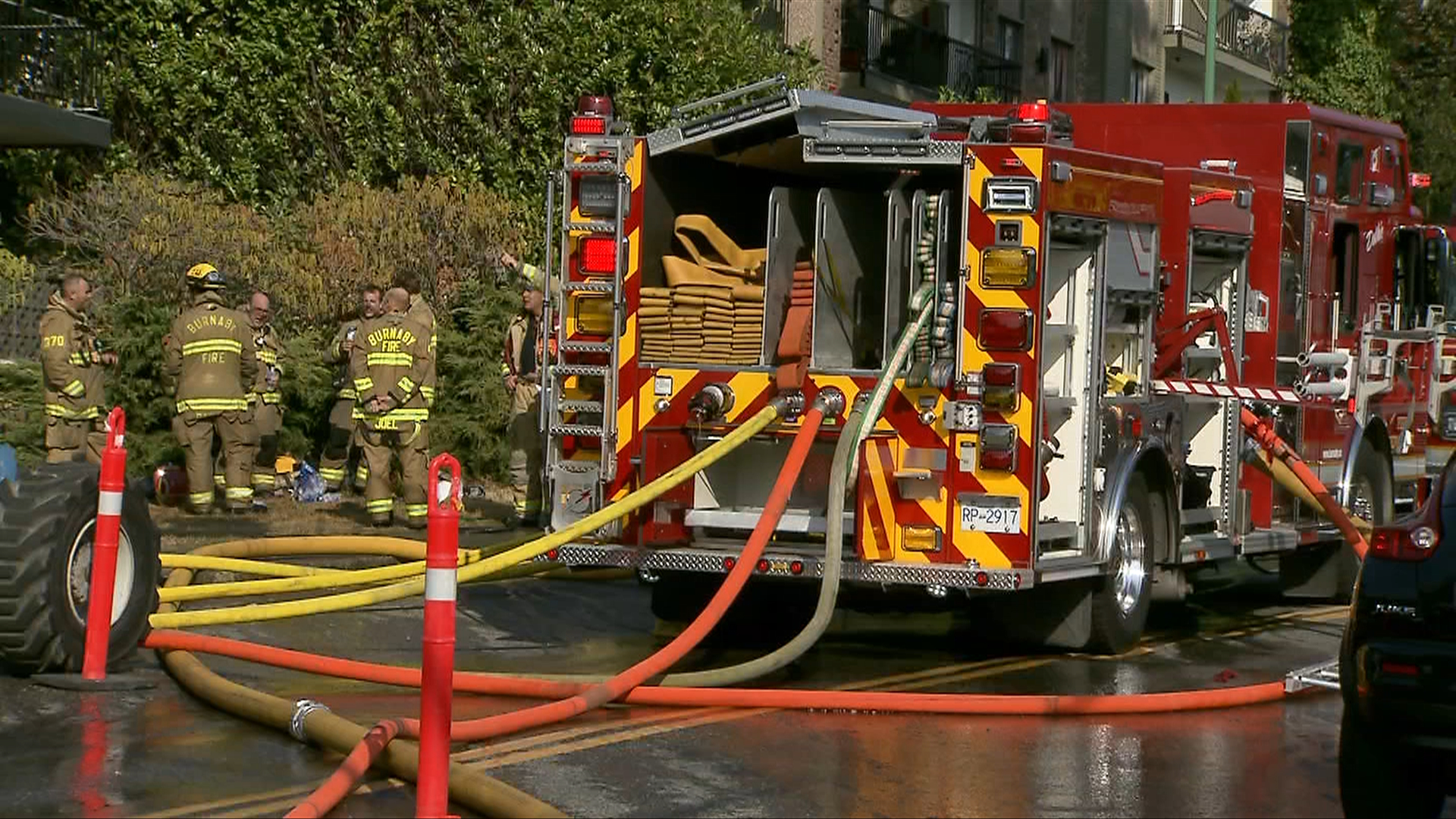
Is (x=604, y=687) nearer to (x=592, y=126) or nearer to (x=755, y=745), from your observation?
(x=755, y=745)

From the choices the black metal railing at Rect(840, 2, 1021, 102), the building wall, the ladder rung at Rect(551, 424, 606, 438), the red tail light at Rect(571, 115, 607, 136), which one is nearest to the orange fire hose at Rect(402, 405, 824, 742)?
the ladder rung at Rect(551, 424, 606, 438)

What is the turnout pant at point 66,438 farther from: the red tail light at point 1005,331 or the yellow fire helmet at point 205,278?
the red tail light at point 1005,331

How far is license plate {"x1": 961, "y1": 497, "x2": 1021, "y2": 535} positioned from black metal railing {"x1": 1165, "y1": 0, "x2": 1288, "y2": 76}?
104 ft

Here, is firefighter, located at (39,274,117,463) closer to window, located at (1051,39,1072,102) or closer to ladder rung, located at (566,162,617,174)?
ladder rung, located at (566,162,617,174)

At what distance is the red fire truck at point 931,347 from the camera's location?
9633 mm

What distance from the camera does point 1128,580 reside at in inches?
424

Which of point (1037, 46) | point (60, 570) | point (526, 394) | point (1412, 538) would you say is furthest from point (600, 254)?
point (1037, 46)

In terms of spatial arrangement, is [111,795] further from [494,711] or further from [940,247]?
[940,247]

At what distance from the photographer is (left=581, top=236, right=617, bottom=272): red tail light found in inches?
406

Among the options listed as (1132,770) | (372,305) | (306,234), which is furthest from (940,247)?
(306,234)

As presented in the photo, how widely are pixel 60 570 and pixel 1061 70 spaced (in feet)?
98.0

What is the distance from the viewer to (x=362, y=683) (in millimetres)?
9422

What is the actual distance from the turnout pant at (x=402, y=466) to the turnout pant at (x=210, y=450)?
2.92 feet

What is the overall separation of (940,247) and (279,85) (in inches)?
499
